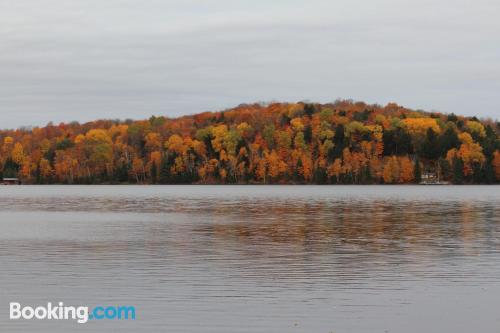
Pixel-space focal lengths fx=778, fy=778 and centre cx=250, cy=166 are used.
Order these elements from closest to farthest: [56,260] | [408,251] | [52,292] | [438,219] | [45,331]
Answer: [45,331]
[52,292]
[56,260]
[408,251]
[438,219]

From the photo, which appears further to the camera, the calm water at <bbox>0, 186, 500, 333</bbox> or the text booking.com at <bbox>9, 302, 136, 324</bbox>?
the text booking.com at <bbox>9, 302, 136, 324</bbox>

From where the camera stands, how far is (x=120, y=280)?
96.8 feet

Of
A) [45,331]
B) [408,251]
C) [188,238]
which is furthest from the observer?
[188,238]

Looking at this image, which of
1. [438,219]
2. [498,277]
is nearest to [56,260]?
[498,277]

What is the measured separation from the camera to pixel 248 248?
4094cm

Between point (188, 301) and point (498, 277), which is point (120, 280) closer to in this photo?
point (188, 301)

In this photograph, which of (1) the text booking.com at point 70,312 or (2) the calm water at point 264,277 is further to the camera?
(1) the text booking.com at point 70,312

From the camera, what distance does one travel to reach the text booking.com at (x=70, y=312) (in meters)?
22.8

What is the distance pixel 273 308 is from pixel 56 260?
51.2 ft

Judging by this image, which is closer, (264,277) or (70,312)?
(70,312)

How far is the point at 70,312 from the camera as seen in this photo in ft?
77.3

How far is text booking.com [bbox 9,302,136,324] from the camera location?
74.7 feet

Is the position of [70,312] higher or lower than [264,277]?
lower

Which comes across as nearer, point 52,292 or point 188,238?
point 52,292
